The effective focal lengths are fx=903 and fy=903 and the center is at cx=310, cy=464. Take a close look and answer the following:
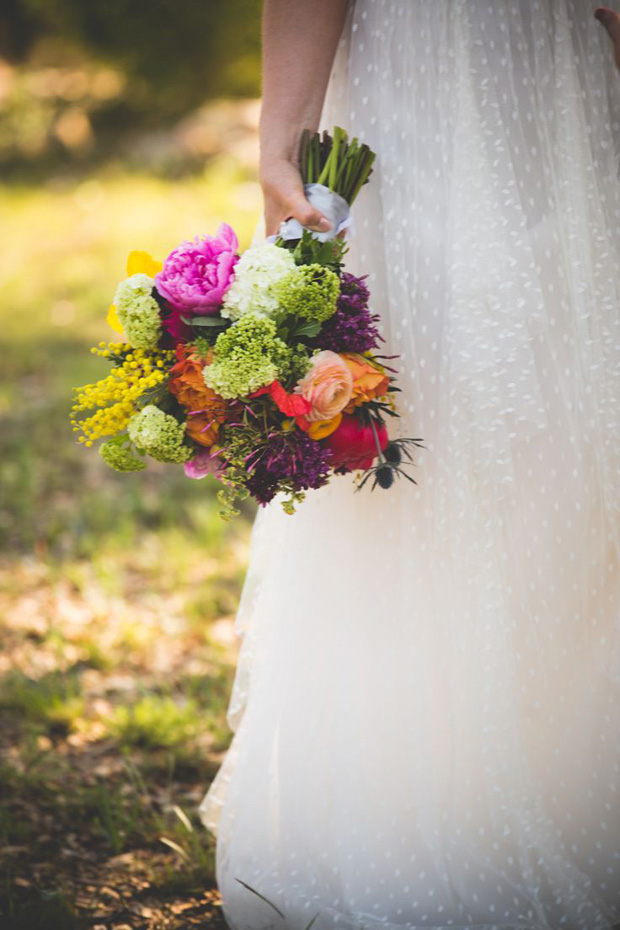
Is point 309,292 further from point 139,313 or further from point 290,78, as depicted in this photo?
point 290,78

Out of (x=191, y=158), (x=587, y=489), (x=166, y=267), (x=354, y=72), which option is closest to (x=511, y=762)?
(x=587, y=489)

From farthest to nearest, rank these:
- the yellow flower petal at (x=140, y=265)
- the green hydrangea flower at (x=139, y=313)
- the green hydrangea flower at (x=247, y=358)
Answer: the yellow flower petal at (x=140, y=265) < the green hydrangea flower at (x=139, y=313) < the green hydrangea flower at (x=247, y=358)

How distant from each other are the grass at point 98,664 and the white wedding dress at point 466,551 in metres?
0.37

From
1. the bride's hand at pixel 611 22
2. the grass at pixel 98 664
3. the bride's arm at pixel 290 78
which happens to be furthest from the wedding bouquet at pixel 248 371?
the grass at pixel 98 664

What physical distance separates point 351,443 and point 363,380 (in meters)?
0.11

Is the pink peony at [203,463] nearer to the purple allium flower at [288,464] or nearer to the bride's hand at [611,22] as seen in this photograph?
the purple allium flower at [288,464]

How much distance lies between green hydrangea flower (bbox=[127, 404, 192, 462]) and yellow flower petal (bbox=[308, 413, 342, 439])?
0.71 feet

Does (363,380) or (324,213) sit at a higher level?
(324,213)

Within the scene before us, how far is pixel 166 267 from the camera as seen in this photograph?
151 cm

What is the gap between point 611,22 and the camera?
164 cm

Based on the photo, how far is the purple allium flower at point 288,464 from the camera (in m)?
1.43

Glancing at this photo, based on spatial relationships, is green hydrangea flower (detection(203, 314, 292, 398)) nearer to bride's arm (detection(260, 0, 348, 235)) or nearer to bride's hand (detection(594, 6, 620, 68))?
bride's arm (detection(260, 0, 348, 235))

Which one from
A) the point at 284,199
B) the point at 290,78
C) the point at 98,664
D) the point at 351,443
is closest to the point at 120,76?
the point at 98,664

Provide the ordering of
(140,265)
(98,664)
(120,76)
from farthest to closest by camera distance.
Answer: (120,76), (98,664), (140,265)
